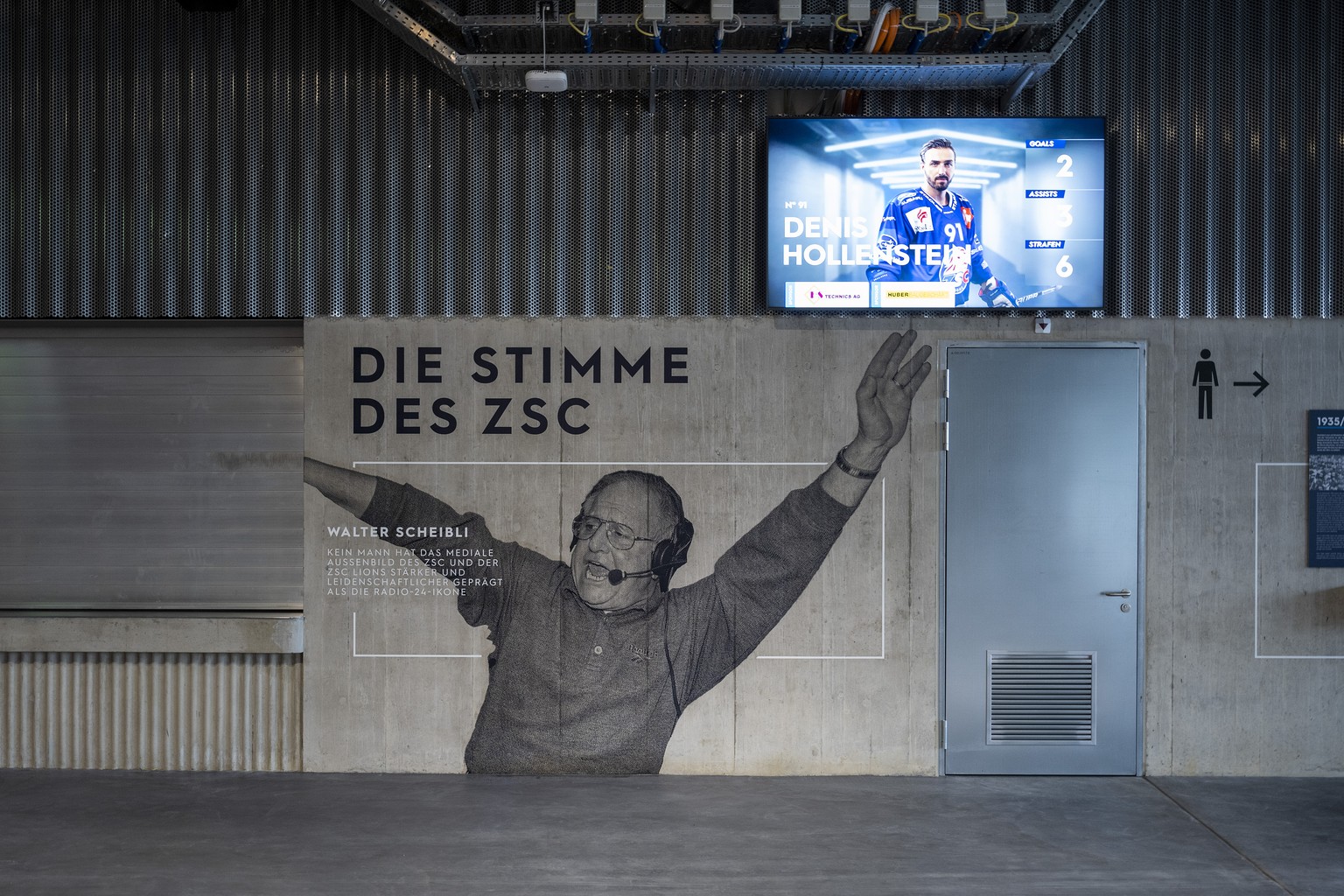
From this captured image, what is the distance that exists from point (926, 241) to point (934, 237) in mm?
48

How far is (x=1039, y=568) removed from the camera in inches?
206

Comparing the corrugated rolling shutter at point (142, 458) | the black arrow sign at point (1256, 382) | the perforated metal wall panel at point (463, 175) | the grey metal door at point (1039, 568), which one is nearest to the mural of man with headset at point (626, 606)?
the grey metal door at point (1039, 568)

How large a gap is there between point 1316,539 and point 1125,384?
4.27 ft

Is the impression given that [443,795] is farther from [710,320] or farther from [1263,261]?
[1263,261]

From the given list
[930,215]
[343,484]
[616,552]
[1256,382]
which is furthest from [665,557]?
[1256,382]

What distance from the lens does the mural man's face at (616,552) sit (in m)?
5.23

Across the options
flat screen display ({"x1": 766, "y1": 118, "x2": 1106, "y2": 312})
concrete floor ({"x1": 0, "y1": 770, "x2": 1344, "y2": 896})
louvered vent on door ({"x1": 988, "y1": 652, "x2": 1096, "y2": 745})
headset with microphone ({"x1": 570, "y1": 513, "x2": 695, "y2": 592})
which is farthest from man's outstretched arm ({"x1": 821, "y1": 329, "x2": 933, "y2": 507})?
concrete floor ({"x1": 0, "y1": 770, "x2": 1344, "y2": 896})

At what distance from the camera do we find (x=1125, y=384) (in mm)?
5250

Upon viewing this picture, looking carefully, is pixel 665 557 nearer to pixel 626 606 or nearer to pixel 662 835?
pixel 626 606

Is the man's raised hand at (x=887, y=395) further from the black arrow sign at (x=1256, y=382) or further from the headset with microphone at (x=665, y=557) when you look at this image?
the black arrow sign at (x=1256, y=382)

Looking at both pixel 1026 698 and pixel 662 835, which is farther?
pixel 1026 698

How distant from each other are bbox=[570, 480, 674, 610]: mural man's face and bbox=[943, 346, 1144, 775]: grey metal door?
5.13 feet

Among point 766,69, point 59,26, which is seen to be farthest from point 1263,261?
point 59,26

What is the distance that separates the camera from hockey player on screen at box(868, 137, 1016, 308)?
17.0 feet
